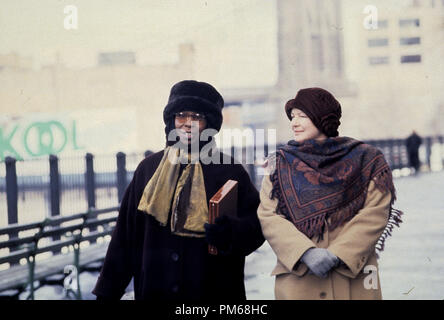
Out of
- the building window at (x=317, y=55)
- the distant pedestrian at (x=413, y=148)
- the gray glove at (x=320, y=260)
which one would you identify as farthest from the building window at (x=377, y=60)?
the distant pedestrian at (x=413, y=148)

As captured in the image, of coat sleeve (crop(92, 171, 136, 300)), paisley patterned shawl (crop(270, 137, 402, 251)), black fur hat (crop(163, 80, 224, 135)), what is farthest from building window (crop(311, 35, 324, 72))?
coat sleeve (crop(92, 171, 136, 300))

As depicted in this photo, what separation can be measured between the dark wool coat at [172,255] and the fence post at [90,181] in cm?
499

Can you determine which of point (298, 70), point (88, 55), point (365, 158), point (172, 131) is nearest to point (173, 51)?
point (88, 55)

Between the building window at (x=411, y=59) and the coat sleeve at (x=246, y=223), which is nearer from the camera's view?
the coat sleeve at (x=246, y=223)

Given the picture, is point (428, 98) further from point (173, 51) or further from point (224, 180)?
point (224, 180)

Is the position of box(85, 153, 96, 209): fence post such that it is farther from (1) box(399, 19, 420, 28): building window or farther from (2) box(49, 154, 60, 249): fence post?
(1) box(399, 19, 420, 28): building window

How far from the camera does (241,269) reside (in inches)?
112

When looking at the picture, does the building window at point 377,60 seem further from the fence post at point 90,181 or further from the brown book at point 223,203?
the fence post at point 90,181

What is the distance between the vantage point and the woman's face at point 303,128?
2551 millimetres

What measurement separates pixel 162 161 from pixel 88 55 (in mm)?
1775

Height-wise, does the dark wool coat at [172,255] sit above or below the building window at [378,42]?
below

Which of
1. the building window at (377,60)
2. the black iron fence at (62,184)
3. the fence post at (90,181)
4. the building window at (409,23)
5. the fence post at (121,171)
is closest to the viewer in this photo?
the building window at (409,23)

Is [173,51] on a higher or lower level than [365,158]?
higher

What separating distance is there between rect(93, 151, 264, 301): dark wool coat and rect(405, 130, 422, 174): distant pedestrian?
12396 mm
